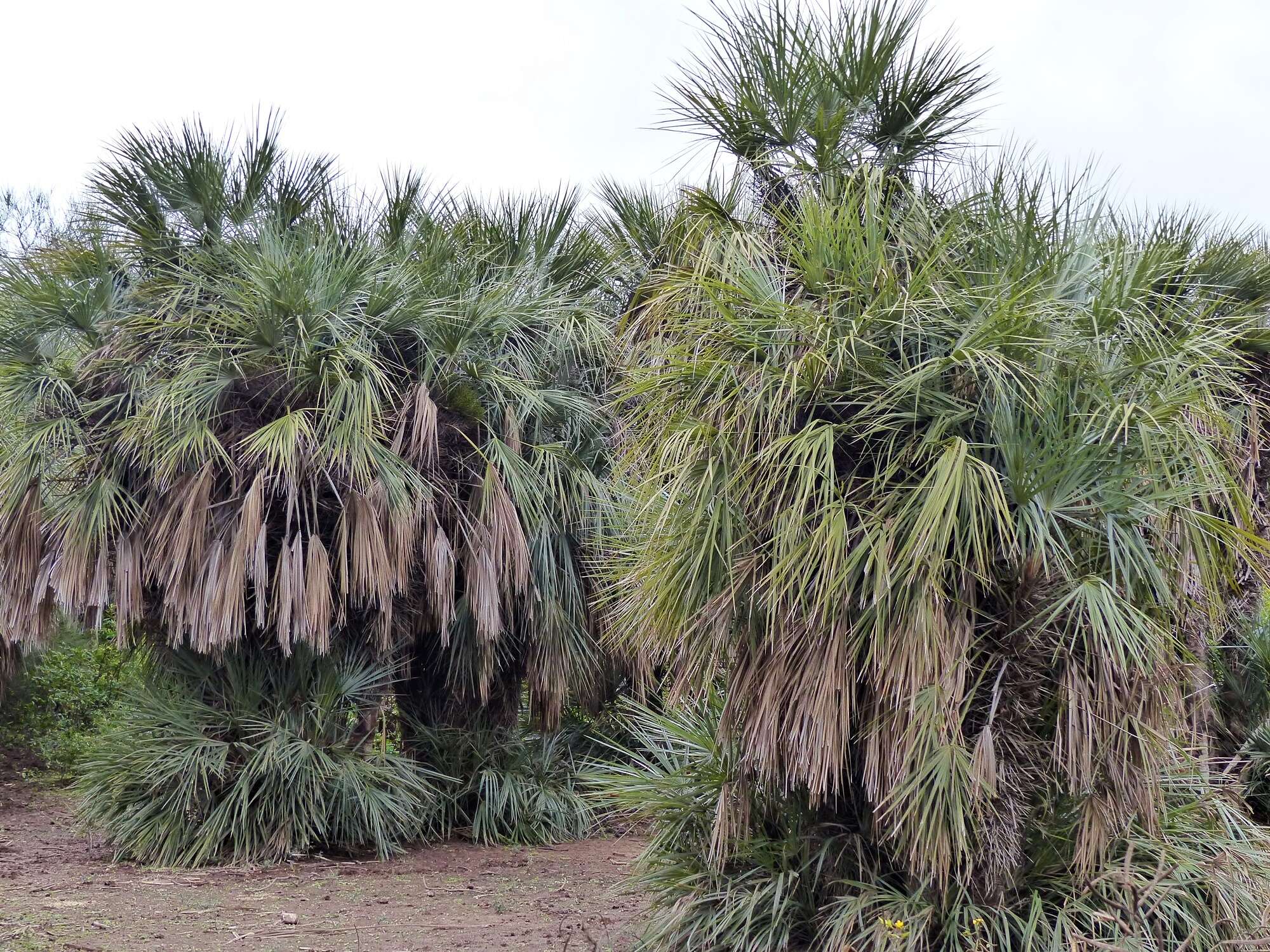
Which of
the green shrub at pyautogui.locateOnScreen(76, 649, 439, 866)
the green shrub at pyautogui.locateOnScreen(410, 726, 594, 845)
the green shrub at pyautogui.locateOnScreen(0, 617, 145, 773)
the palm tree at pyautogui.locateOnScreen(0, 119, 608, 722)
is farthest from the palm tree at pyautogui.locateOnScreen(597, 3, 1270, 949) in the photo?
the green shrub at pyautogui.locateOnScreen(0, 617, 145, 773)

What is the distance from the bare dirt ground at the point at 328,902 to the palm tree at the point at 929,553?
147cm

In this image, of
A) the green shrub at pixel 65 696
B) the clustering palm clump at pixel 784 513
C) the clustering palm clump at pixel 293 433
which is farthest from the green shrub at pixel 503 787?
the green shrub at pixel 65 696

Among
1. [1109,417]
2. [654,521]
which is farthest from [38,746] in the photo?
[1109,417]

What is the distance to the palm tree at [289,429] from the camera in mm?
7605

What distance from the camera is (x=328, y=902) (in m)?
6.85

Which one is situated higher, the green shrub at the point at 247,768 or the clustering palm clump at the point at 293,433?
the clustering palm clump at the point at 293,433

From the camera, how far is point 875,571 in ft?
14.5

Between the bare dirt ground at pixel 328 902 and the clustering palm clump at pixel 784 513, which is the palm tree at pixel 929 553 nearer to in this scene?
the clustering palm clump at pixel 784 513

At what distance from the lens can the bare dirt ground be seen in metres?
5.86

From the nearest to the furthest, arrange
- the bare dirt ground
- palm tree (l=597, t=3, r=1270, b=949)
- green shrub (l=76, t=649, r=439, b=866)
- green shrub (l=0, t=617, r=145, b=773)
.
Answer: palm tree (l=597, t=3, r=1270, b=949) < the bare dirt ground < green shrub (l=76, t=649, r=439, b=866) < green shrub (l=0, t=617, r=145, b=773)

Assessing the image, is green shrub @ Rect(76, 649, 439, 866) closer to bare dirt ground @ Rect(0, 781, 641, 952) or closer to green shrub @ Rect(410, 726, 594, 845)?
bare dirt ground @ Rect(0, 781, 641, 952)

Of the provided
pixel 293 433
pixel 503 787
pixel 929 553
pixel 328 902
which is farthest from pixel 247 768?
pixel 929 553

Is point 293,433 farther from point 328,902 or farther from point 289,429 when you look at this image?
point 328,902

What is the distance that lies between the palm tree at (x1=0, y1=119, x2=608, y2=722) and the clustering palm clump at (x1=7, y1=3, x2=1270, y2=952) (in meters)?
0.04
